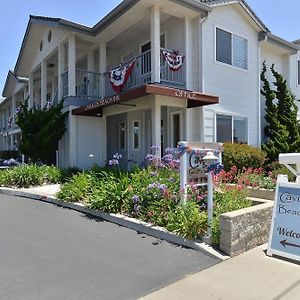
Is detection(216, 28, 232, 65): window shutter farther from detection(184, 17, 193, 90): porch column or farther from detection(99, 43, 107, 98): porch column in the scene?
detection(99, 43, 107, 98): porch column

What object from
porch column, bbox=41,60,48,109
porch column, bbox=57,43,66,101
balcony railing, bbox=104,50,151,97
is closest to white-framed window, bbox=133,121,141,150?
balcony railing, bbox=104,50,151,97

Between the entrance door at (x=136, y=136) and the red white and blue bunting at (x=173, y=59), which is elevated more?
the red white and blue bunting at (x=173, y=59)

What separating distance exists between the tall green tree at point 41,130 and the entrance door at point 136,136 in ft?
10.2

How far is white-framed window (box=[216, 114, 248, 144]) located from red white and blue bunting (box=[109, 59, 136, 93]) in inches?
149

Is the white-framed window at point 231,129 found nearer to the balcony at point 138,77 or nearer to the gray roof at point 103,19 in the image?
the balcony at point 138,77

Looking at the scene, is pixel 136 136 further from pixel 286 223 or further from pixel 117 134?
pixel 286 223

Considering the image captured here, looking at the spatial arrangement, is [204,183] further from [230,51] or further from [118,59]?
[118,59]

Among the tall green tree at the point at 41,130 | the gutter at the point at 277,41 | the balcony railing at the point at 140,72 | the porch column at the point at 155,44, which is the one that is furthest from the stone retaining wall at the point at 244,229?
the gutter at the point at 277,41

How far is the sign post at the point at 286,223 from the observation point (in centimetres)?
547

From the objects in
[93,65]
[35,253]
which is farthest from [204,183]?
[93,65]

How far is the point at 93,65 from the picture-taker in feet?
55.5

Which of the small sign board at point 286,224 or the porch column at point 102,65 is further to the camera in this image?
the porch column at point 102,65

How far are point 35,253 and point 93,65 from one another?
497 inches

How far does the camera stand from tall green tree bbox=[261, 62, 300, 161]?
14922mm
